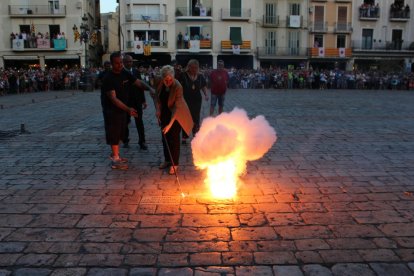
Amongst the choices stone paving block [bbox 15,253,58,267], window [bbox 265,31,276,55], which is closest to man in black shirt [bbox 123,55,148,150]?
stone paving block [bbox 15,253,58,267]

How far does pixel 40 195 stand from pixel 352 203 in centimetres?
351

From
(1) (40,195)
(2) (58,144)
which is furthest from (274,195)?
(2) (58,144)

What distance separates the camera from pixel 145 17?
141ft

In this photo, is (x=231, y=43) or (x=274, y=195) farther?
(x=231, y=43)

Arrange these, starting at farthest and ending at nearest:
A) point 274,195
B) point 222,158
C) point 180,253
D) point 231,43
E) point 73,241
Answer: point 231,43 < point 222,158 < point 274,195 < point 73,241 < point 180,253

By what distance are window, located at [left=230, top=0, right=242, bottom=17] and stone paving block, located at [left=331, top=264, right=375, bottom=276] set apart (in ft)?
141

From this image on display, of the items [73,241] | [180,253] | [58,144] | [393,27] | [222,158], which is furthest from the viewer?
[393,27]

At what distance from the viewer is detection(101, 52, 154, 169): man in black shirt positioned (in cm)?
663

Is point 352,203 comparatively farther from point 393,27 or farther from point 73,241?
point 393,27

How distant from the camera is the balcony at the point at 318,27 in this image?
45656mm

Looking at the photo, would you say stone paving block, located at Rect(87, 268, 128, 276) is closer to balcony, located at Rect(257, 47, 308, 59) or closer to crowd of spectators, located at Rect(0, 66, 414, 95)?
crowd of spectators, located at Rect(0, 66, 414, 95)

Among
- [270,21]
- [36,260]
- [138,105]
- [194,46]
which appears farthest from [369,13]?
[36,260]

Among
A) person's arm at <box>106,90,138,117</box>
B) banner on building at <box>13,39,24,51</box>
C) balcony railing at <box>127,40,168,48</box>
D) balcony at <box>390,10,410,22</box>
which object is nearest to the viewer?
person's arm at <box>106,90,138,117</box>

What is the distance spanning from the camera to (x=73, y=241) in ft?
12.7
